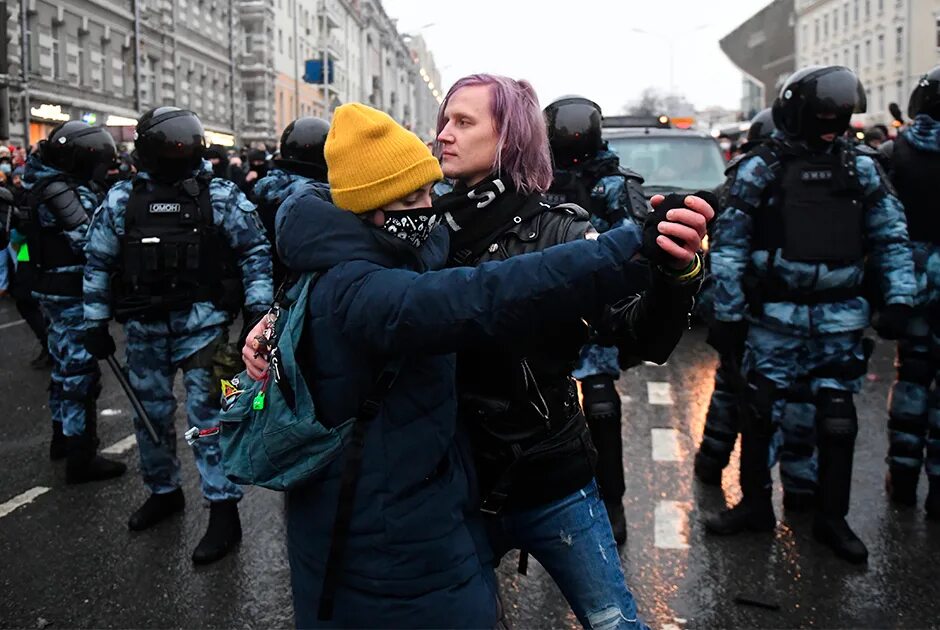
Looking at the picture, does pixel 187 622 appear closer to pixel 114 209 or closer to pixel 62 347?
pixel 114 209

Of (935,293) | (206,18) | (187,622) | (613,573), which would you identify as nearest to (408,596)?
(613,573)

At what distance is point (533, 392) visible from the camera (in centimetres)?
241

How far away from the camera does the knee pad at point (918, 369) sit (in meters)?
5.00

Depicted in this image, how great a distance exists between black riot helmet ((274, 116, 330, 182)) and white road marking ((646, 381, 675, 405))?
324cm

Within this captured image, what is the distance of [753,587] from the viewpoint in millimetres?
3996

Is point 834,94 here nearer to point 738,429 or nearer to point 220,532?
point 738,429

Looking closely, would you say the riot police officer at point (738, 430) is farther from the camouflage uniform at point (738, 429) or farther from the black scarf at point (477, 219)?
the black scarf at point (477, 219)

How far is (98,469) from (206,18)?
4418 centimetres

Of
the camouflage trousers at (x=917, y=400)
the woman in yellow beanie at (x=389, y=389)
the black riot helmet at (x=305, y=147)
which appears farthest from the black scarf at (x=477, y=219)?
the black riot helmet at (x=305, y=147)

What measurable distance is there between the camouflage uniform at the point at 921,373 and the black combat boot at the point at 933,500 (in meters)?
0.02

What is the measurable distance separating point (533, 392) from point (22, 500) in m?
3.90

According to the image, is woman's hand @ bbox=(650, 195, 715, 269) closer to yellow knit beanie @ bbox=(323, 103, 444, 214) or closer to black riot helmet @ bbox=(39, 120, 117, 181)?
yellow knit beanie @ bbox=(323, 103, 444, 214)

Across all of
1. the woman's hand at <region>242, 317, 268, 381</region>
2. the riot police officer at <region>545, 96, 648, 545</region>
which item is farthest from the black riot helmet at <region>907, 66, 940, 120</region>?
the woman's hand at <region>242, 317, 268, 381</region>

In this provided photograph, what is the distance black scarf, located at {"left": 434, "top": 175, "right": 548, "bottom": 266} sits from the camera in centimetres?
244
